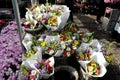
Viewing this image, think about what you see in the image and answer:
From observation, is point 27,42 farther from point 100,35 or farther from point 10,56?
point 100,35

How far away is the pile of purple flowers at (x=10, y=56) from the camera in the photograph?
3.06 meters

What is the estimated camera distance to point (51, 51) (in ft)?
9.00

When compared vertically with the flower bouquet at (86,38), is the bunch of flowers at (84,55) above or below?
below

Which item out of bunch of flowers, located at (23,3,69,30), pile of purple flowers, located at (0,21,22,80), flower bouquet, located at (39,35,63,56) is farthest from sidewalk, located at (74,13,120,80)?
pile of purple flowers, located at (0,21,22,80)

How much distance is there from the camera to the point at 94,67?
2529mm

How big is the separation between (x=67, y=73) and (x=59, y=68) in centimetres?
16

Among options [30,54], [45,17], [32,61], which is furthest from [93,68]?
[45,17]

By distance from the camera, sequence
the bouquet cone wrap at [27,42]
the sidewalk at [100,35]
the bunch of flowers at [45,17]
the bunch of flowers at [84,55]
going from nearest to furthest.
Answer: the bunch of flowers at [84,55] < the bouquet cone wrap at [27,42] < the bunch of flowers at [45,17] < the sidewalk at [100,35]

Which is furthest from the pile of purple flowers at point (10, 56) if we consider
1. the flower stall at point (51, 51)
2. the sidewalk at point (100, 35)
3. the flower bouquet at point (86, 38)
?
the sidewalk at point (100, 35)

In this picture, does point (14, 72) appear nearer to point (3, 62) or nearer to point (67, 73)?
point (3, 62)

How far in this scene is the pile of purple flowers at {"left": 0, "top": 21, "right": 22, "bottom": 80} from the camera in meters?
3.06

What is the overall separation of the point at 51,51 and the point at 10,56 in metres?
1.09

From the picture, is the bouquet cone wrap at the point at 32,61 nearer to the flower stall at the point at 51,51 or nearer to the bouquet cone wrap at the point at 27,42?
the flower stall at the point at 51,51

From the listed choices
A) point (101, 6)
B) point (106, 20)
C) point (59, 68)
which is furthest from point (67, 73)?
point (101, 6)
